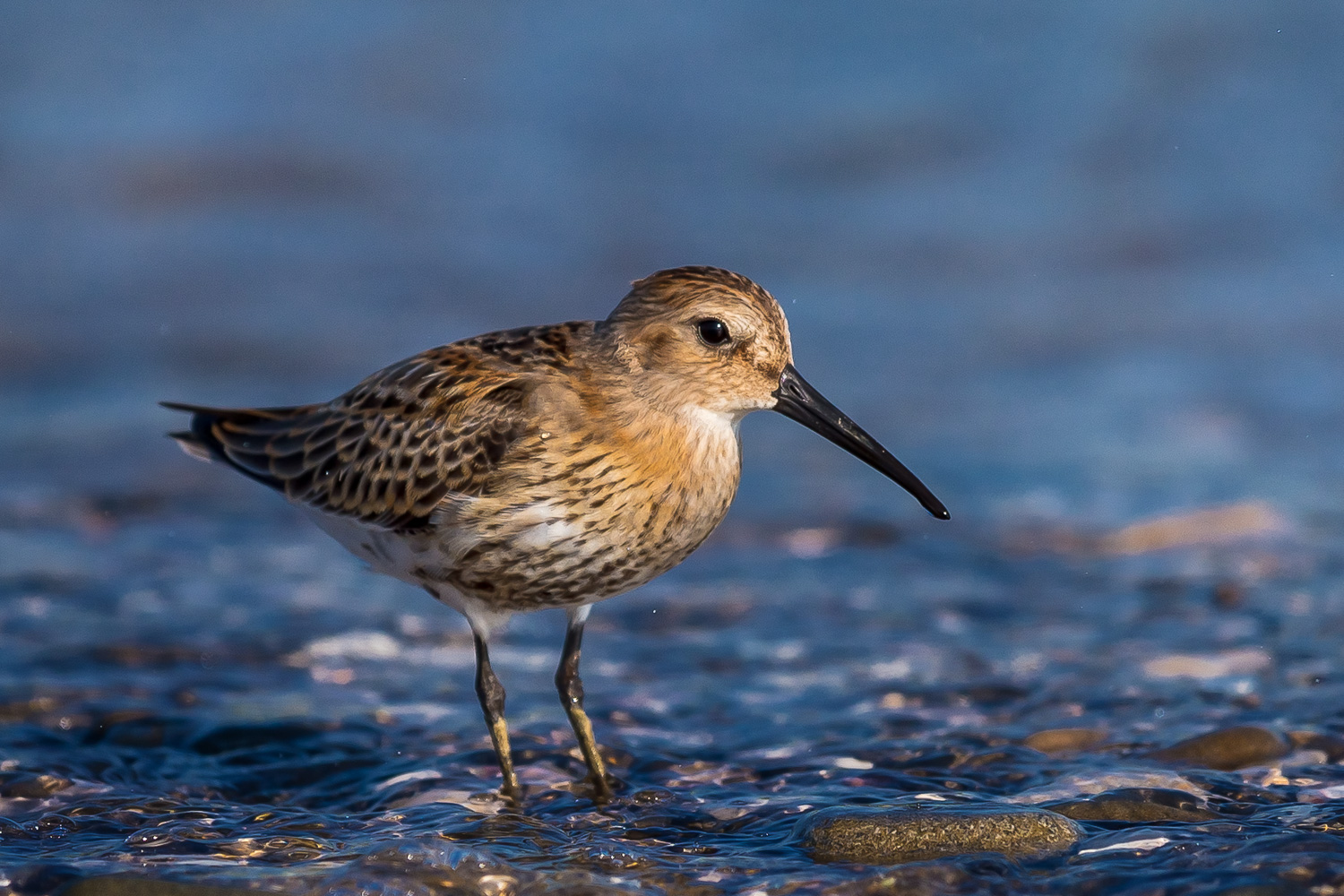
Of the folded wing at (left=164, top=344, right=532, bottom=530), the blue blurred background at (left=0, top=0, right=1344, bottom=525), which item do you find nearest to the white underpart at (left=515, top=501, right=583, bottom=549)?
the folded wing at (left=164, top=344, right=532, bottom=530)

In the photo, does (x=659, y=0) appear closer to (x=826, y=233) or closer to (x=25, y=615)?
(x=826, y=233)

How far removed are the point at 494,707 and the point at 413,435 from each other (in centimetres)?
112

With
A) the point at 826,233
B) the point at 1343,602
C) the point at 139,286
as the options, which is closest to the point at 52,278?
the point at 139,286

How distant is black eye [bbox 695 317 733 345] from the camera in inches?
232

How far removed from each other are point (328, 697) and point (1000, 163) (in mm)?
11105

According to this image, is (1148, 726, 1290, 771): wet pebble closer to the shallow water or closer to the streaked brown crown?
the shallow water

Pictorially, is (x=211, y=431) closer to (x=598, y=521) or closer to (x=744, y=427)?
(x=598, y=521)

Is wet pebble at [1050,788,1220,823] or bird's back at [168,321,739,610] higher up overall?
bird's back at [168,321,739,610]

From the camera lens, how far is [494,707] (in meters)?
6.42

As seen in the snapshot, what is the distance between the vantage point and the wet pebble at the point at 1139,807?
18.2 feet

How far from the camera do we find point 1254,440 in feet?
33.6

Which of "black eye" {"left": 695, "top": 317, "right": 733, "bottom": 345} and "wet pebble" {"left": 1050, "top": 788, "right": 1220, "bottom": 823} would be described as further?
"black eye" {"left": 695, "top": 317, "right": 733, "bottom": 345}

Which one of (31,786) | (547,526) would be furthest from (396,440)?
(31,786)

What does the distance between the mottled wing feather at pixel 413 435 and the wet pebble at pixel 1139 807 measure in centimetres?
236
